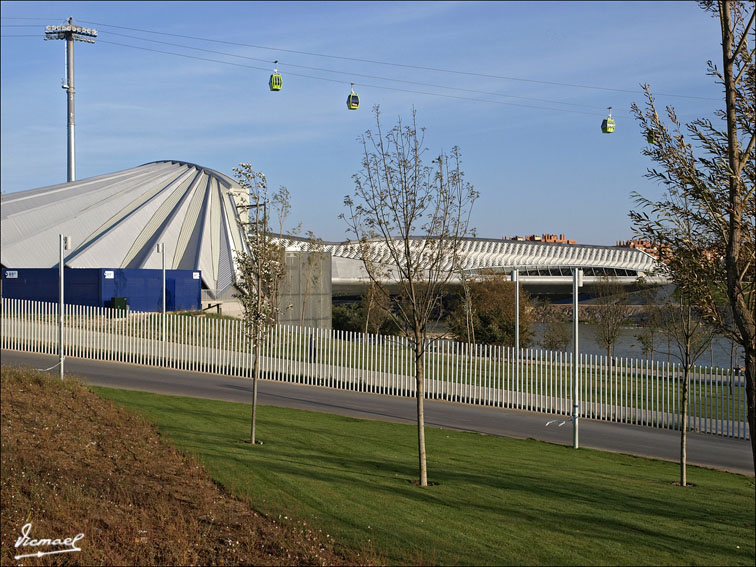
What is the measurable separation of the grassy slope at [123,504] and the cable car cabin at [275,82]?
12.2m

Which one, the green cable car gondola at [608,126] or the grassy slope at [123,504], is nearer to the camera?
the grassy slope at [123,504]

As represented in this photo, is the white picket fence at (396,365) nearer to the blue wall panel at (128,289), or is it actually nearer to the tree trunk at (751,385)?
the blue wall panel at (128,289)

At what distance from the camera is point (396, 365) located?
21484 millimetres

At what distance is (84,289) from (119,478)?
75.3 feet

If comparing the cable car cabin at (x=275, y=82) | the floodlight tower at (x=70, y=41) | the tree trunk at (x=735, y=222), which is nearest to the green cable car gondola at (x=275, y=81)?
the cable car cabin at (x=275, y=82)

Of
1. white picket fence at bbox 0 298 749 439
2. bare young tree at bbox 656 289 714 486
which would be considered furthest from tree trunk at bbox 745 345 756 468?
white picket fence at bbox 0 298 749 439

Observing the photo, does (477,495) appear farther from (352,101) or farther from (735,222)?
(352,101)

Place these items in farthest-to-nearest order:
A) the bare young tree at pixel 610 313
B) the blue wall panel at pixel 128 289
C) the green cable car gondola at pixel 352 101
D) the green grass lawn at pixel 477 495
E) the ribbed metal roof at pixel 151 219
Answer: the ribbed metal roof at pixel 151 219 → the bare young tree at pixel 610 313 → the blue wall panel at pixel 128 289 → the green cable car gondola at pixel 352 101 → the green grass lawn at pixel 477 495

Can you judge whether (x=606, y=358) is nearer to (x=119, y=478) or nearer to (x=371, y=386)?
(x=371, y=386)

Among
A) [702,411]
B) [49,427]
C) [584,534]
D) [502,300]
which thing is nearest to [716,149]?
[584,534]

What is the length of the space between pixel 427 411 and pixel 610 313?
18.8 metres

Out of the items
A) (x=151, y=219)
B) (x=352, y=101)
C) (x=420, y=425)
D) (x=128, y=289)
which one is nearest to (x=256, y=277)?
(x=420, y=425)

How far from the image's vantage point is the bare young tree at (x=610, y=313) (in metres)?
34.0

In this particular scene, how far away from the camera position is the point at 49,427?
11.6 meters
